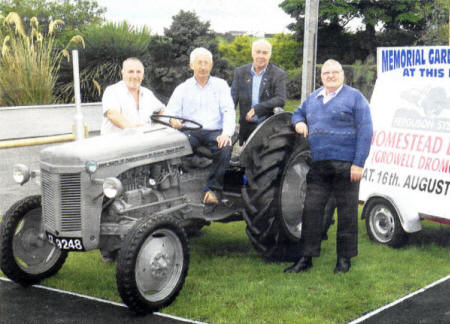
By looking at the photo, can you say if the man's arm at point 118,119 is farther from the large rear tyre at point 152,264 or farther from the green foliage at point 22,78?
the green foliage at point 22,78

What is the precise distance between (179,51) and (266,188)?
20.6 metres

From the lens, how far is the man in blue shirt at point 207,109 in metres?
6.05

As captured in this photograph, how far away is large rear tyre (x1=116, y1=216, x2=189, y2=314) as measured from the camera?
4.80 metres

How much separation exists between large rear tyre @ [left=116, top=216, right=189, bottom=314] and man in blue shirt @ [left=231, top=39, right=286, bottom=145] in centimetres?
210

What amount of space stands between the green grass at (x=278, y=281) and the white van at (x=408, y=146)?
1.16 feet

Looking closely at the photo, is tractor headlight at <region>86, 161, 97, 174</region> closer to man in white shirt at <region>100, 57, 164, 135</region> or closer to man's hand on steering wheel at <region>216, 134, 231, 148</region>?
man in white shirt at <region>100, 57, 164, 135</region>

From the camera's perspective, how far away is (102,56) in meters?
15.6

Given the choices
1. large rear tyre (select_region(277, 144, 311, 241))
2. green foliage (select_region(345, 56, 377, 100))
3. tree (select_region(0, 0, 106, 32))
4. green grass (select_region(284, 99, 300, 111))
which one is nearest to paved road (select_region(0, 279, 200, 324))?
large rear tyre (select_region(277, 144, 311, 241))

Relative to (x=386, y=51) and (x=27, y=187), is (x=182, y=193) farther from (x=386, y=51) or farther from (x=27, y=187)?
(x=27, y=187)

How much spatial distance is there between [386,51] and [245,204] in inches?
109

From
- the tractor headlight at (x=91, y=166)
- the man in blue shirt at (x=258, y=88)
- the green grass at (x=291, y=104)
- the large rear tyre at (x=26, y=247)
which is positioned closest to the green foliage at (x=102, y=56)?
the man in blue shirt at (x=258, y=88)

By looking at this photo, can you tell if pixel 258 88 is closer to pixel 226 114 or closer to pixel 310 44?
pixel 226 114

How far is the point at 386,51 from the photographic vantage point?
7.47m

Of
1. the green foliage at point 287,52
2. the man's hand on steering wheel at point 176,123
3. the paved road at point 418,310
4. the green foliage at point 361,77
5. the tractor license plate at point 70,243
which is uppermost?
the green foliage at point 287,52
